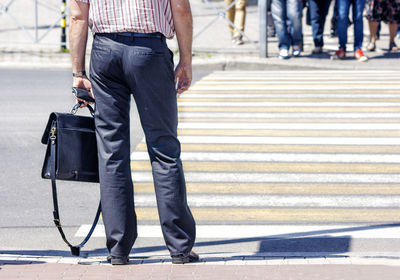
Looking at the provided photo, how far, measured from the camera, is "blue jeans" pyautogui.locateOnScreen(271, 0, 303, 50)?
46.5 feet

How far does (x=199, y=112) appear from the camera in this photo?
10.1m

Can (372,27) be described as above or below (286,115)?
above

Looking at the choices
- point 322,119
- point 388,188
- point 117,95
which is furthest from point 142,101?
point 322,119

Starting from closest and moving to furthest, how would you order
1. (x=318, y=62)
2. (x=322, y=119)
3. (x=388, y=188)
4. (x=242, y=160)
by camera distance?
(x=388, y=188)
(x=242, y=160)
(x=322, y=119)
(x=318, y=62)

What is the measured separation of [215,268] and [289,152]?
3.43 meters

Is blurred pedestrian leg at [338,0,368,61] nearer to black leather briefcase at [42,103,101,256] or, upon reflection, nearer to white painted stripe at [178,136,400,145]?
white painted stripe at [178,136,400,145]

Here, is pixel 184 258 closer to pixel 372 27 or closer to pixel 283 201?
pixel 283 201

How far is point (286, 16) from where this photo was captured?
14.4 metres

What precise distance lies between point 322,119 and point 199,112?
1384mm

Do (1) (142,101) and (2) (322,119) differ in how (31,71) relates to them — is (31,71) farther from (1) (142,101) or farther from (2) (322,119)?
(1) (142,101)

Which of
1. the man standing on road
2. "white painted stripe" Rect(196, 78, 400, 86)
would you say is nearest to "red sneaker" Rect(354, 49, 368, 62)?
"white painted stripe" Rect(196, 78, 400, 86)

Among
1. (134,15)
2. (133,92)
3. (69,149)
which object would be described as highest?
(134,15)

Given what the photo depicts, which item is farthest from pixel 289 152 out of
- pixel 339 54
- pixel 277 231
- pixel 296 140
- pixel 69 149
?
pixel 339 54

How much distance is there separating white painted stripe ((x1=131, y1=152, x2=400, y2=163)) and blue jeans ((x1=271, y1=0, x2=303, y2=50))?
646cm
